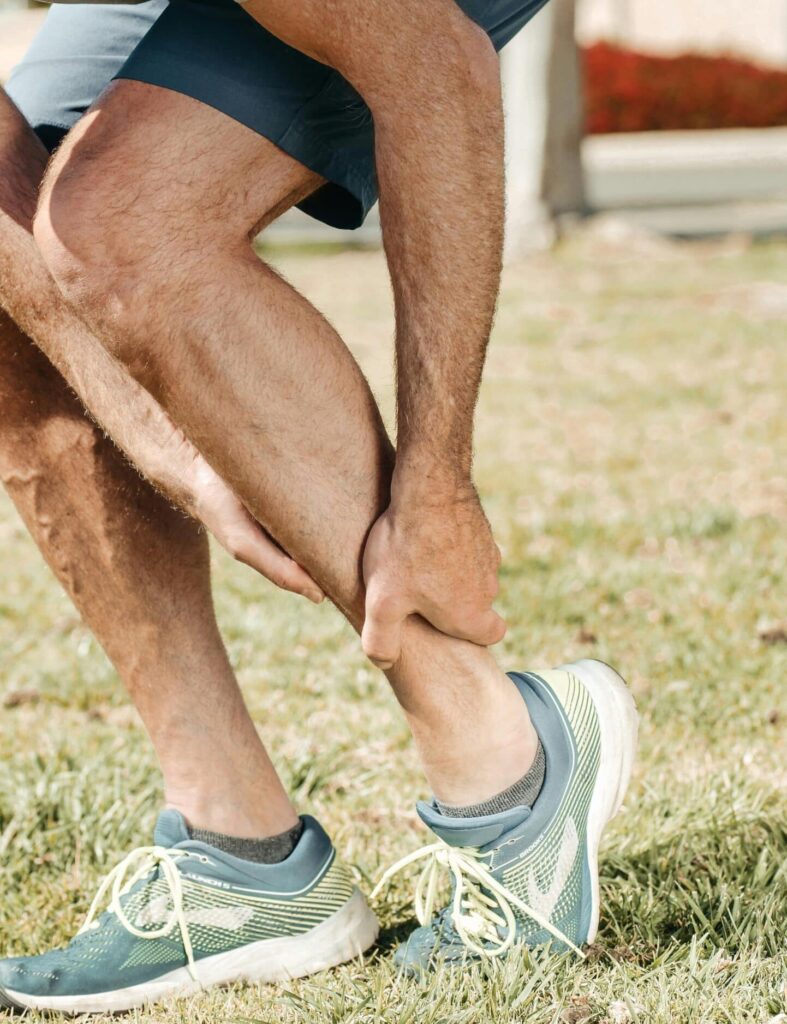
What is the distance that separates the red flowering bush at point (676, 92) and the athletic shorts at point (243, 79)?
23372mm

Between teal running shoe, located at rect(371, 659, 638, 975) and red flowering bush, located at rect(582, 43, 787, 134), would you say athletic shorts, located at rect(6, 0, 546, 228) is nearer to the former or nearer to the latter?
teal running shoe, located at rect(371, 659, 638, 975)

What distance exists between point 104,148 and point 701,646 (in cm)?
189

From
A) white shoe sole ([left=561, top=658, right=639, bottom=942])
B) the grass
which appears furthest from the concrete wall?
white shoe sole ([left=561, top=658, right=639, bottom=942])

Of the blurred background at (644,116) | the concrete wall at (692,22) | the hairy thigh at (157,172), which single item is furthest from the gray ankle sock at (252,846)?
the concrete wall at (692,22)

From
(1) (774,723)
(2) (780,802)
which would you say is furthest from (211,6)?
(1) (774,723)

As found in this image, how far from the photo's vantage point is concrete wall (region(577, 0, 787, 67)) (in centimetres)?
3064

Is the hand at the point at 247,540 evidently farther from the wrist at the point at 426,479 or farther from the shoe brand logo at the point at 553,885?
the shoe brand logo at the point at 553,885

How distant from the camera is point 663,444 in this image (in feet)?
16.0

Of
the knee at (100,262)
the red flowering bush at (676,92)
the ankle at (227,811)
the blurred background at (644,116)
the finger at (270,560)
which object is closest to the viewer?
the knee at (100,262)

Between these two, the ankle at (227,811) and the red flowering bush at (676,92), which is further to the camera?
the red flowering bush at (676,92)

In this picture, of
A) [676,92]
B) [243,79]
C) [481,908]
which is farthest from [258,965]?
[676,92]

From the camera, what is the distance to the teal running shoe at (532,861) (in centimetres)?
179

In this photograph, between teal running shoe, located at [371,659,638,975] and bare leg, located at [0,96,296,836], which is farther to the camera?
bare leg, located at [0,96,296,836]

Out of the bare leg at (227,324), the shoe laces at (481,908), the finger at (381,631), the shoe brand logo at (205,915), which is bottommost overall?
the shoe brand logo at (205,915)
